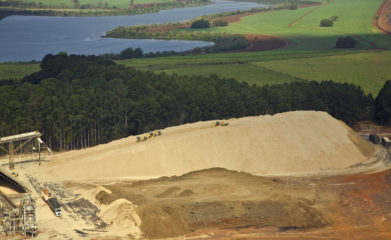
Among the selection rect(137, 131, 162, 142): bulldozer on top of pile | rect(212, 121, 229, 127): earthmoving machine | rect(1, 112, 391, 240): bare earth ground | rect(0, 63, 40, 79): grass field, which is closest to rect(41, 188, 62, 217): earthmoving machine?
rect(1, 112, 391, 240): bare earth ground

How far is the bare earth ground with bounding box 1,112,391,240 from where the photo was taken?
71.9m

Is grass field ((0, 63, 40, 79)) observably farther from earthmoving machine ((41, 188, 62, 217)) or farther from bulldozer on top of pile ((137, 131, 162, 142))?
earthmoving machine ((41, 188, 62, 217))

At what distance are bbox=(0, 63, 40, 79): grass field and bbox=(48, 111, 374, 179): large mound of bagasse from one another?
7500cm

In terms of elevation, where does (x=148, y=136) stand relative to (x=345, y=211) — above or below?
above

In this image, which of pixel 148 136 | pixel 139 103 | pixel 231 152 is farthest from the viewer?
pixel 139 103

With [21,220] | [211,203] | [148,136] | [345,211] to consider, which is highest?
[148,136]

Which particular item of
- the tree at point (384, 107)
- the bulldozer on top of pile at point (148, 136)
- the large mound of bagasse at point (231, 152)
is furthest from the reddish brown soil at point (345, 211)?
the tree at point (384, 107)

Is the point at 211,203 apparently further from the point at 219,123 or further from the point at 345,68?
the point at 345,68

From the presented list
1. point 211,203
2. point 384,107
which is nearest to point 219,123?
point 211,203

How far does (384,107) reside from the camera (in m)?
124

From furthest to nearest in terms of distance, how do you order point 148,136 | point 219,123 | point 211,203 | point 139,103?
point 139,103 → point 219,123 → point 148,136 → point 211,203

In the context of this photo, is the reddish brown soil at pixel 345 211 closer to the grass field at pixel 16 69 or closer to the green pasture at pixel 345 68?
the green pasture at pixel 345 68

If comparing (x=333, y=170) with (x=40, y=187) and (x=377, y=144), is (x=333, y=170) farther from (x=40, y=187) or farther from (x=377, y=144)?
(x=40, y=187)

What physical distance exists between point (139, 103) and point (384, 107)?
47481 millimetres
